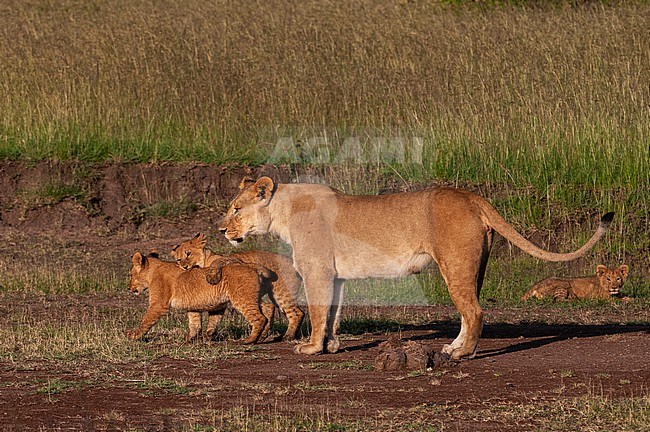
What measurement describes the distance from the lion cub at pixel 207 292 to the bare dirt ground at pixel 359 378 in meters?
0.21

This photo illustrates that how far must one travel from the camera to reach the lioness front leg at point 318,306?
8.45m

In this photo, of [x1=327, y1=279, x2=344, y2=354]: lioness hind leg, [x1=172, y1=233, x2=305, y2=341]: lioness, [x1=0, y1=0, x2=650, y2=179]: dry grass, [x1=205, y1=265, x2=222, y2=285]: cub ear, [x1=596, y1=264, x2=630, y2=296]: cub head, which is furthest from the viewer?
[x1=0, y1=0, x2=650, y2=179]: dry grass

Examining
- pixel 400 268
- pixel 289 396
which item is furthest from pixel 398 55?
pixel 289 396

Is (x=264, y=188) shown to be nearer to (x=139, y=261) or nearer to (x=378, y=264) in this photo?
(x=378, y=264)

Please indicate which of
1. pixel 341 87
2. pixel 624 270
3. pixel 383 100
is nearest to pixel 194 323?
pixel 624 270

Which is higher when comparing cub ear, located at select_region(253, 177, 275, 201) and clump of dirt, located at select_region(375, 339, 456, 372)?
cub ear, located at select_region(253, 177, 275, 201)

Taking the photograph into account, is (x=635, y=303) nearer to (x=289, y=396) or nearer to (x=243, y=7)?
(x=289, y=396)

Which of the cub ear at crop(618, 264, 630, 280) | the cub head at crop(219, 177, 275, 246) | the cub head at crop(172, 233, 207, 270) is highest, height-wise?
the cub head at crop(219, 177, 275, 246)

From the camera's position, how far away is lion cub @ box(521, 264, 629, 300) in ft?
38.0

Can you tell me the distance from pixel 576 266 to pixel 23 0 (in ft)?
45.0

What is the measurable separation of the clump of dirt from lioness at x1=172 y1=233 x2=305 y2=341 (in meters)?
1.38

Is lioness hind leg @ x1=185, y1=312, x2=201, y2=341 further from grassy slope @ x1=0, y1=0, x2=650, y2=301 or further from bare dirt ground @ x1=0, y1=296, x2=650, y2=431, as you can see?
grassy slope @ x1=0, y1=0, x2=650, y2=301

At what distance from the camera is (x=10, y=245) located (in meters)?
13.8

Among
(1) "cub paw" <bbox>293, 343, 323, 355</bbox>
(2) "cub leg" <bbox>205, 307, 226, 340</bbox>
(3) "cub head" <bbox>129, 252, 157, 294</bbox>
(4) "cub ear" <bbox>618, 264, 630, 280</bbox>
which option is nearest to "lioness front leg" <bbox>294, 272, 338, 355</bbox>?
(1) "cub paw" <bbox>293, 343, 323, 355</bbox>
